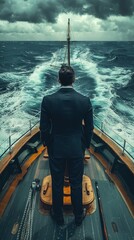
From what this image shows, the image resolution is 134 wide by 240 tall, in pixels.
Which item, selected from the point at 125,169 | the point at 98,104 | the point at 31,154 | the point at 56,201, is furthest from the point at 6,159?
the point at 98,104

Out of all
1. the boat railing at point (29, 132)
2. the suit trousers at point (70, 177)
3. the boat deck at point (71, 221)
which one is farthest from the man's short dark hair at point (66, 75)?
the boat deck at point (71, 221)

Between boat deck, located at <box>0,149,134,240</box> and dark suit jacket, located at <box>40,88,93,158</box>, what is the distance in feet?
4.49

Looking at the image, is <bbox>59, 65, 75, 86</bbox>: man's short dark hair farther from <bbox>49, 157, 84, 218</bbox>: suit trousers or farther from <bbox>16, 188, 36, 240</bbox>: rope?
<bbox>16, 188, 36, 240</bbox>: rope

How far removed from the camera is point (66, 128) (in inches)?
112

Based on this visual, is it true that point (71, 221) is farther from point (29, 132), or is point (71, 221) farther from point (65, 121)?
point (29, 132)

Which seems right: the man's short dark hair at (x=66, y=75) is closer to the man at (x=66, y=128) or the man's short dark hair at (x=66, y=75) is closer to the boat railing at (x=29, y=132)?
the man at (x=66, y=128)

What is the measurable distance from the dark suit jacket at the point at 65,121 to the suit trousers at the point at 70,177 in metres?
0.11

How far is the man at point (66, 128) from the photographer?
2.77 m

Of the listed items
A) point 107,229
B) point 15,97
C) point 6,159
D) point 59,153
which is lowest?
point 15,97

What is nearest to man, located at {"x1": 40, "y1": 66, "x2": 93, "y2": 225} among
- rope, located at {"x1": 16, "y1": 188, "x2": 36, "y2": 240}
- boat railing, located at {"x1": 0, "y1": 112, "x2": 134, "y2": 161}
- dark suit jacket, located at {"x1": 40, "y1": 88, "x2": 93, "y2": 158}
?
dark suit jacket, located at {"x1": 40, "y1": 88, "x2": 93, "y2": 158}

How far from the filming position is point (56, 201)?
3.22 metres

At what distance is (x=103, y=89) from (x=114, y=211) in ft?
63.6

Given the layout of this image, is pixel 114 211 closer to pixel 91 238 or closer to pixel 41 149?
pixel 91 238

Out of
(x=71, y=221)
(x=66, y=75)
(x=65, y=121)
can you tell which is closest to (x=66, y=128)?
(x=65, y=121)
